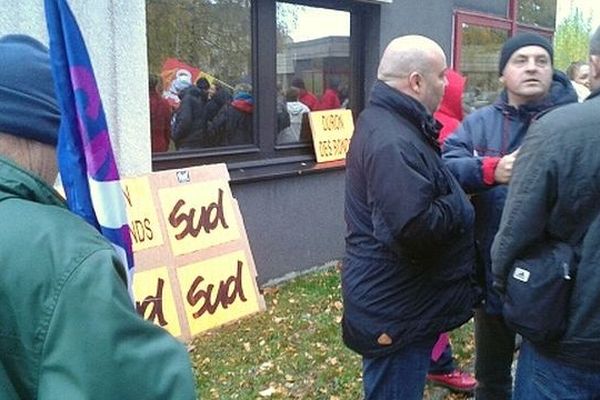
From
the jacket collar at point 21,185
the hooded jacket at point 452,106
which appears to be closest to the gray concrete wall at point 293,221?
the hooded jacket at point 452,106

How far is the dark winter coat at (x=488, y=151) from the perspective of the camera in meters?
2.96

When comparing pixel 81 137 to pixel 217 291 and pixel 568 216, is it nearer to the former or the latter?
pixel 568 216

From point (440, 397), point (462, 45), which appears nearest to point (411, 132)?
point (440, 397)

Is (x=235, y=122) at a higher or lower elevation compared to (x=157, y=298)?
higher

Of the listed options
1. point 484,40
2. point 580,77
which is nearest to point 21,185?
point 580,77

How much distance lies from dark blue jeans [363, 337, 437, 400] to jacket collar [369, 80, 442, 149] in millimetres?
772

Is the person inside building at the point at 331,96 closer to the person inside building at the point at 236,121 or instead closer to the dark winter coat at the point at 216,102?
the person inside building at the point at 236,121

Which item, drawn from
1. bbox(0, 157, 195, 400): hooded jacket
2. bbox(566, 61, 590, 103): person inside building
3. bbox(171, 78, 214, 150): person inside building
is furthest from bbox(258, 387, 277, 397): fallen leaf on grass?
bbox(566, 61, 590, 103): person inside building

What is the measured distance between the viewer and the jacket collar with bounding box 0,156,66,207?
1103mm

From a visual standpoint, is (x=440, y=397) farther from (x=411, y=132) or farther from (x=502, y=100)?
(x=411, y=132)

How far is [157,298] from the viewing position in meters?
4.45

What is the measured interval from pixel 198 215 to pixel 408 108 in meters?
2.71

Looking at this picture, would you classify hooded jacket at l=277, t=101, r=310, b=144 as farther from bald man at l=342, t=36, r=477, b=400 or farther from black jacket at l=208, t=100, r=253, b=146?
bald man at l=342, t=36, r=477, b=400

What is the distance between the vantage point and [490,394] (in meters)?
3.26
